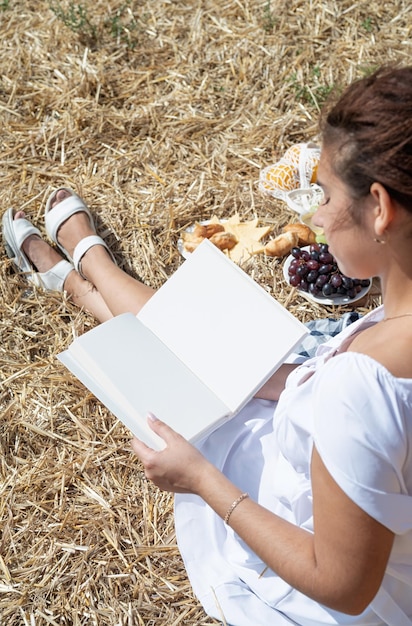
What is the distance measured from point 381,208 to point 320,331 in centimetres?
128

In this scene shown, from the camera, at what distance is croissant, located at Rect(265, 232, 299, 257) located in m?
2.88

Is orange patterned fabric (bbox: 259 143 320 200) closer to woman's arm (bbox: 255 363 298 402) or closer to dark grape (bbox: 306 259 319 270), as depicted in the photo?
dark grape (bbox: 306 259 319 270)

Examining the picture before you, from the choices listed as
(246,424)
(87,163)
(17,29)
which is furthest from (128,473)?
(17,29)

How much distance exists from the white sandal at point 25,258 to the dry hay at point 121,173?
0.17ft

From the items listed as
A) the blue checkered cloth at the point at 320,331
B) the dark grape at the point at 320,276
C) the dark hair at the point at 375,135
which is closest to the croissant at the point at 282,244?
the dark grape at the point at 320,276

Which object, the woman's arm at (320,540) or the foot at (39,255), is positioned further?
the foot at (39,255)

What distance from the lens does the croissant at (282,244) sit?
2.88 metres

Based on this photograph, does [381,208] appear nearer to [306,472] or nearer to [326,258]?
[306,472]

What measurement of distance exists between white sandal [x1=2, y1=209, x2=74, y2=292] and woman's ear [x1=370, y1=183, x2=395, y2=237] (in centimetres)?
183

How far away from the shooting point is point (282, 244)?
2.88 meters

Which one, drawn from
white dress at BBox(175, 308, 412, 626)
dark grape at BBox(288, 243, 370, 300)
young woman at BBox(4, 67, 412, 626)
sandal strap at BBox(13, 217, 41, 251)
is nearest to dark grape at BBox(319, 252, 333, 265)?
dark grape at BBox(288, 243, 370, 300)

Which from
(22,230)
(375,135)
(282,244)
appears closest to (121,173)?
(22,230)

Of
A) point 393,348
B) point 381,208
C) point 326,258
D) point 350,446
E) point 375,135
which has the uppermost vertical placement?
point 375,135

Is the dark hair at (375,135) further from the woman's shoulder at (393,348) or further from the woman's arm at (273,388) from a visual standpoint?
the woman's arm at (273,388)
